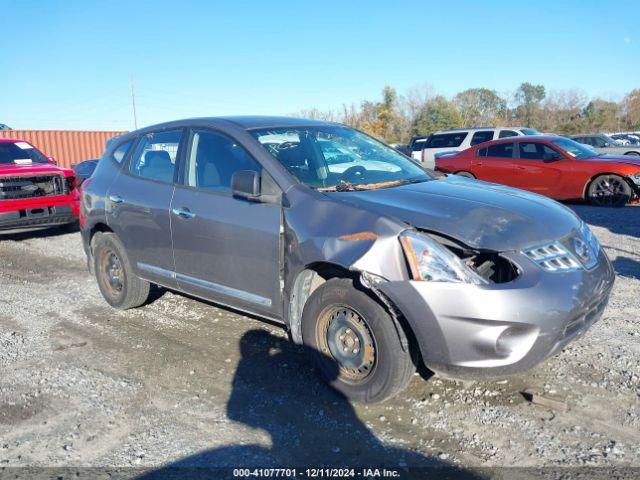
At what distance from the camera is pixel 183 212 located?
4.57m

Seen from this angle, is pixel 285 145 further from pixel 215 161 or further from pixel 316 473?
pixel 316 473

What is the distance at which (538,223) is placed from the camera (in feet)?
11.6

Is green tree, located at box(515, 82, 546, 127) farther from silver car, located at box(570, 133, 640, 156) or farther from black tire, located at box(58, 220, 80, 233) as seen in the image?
black tire, located at box(58, 220, 80, 233)

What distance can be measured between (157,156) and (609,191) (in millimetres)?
9307

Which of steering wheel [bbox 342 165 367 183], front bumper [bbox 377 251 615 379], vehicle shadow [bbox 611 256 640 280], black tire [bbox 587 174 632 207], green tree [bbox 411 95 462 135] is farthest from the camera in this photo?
green tree [bbox 411 95 462 135]

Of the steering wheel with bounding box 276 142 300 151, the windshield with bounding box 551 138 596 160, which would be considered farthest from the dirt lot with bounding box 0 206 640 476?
the windshield with bounding box 551 138 596 160

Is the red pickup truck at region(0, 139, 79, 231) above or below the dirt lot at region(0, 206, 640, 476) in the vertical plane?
above

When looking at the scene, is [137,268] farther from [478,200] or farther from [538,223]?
[538,223]

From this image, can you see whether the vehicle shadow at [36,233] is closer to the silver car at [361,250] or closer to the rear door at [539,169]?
the silver car at [361,250]

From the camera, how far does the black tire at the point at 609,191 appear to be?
10984 millimetres

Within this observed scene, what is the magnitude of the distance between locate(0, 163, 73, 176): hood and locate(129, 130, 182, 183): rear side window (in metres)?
5.06

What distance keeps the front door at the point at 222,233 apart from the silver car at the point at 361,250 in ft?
0.04

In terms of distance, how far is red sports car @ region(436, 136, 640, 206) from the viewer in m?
11.0

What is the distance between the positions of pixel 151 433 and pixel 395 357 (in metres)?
1.52
